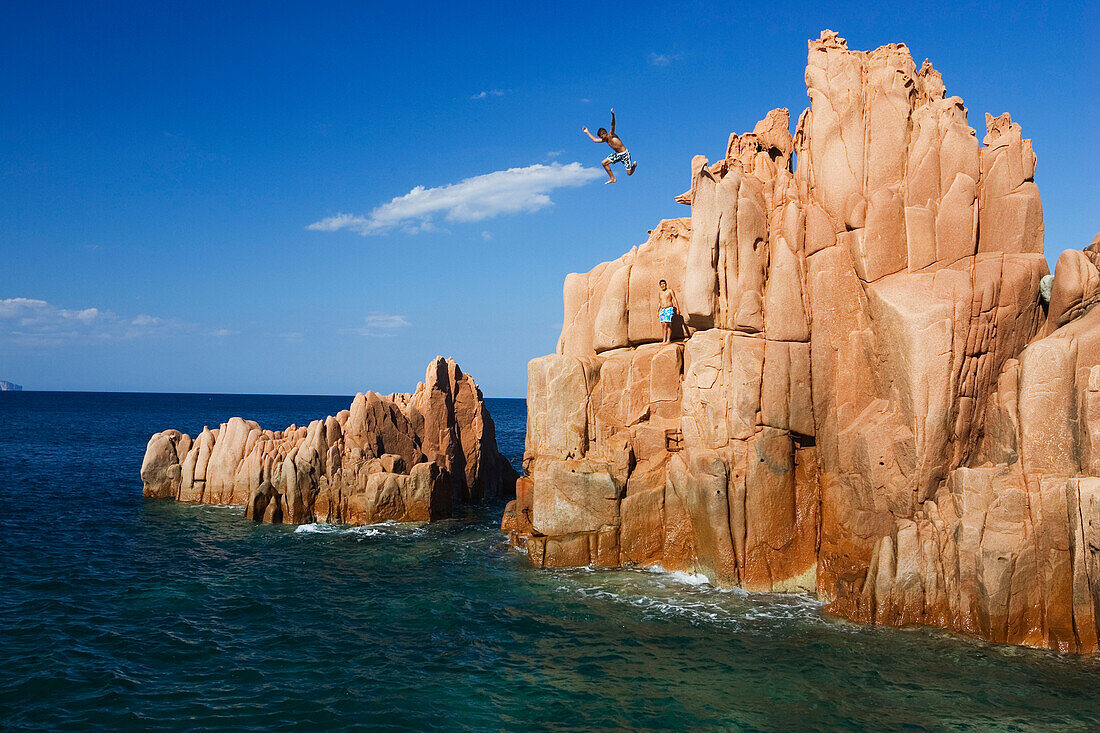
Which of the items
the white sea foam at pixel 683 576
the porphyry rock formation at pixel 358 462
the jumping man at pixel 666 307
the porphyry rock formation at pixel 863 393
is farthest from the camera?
the porphyry rock formation at pixel 358 462

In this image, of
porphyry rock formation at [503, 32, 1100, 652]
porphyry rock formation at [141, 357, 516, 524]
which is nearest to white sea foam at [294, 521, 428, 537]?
porphyry rock formation at [141, 357, 516, 524]

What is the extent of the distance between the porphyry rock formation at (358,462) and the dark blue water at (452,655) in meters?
6.03

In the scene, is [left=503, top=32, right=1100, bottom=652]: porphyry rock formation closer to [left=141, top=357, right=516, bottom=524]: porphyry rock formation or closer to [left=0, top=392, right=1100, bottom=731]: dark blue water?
[left=0, top=392, right=1100, bottom=731]: dark blue water

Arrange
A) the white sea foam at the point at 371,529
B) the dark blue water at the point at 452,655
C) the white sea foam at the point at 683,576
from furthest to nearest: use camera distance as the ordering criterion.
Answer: the white sea foam at the point at 371,529, the white sea foam at the point at 683,576, the dark blue water at the point at 452,655

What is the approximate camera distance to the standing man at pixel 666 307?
29453 millimetres

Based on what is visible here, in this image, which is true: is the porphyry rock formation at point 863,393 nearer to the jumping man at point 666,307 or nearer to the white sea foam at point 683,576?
the white sea foam at point 683,576

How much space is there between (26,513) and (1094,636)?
4877cm

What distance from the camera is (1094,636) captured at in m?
19.3

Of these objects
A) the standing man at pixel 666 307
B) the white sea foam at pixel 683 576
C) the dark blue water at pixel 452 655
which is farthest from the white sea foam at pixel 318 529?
the standing man at pixel 666 307

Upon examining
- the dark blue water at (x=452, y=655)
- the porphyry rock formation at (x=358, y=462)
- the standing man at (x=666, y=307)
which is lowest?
the dark blue water at (x=452, y=655)

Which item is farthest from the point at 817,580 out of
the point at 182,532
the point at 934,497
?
the point at 182,532

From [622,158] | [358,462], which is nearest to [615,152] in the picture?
[622,158]

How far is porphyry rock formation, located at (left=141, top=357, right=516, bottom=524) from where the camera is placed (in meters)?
38.3

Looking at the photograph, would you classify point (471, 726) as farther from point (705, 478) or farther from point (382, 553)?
point (382, 553)
